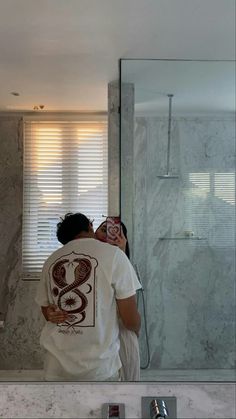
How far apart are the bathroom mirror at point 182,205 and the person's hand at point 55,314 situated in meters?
0.27

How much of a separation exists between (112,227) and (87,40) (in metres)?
0.68

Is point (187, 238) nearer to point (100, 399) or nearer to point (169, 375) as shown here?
point (169, 375)

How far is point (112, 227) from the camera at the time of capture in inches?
55.1

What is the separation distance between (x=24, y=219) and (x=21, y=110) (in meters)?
0.37

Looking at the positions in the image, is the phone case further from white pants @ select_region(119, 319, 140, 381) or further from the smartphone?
white pants @ select_region(119, 319, 140, 381)

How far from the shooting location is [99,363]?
133cm

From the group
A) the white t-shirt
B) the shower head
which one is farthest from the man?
the shower head

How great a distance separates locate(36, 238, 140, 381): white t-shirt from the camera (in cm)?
134

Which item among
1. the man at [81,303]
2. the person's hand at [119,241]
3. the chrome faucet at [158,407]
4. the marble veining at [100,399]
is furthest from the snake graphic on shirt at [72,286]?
the chrome faucet at [158,407]

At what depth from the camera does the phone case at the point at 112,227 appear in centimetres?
139

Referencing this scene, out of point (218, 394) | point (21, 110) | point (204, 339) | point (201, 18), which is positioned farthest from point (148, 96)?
point (218, 394)

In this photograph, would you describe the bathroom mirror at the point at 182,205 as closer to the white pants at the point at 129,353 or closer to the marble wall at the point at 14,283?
the white pants at the point at 129,353

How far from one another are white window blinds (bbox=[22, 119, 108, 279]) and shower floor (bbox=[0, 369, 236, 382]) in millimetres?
391

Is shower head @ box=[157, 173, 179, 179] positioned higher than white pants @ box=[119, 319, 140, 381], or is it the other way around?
shower head @ box=[157, 173, 179, 179]
